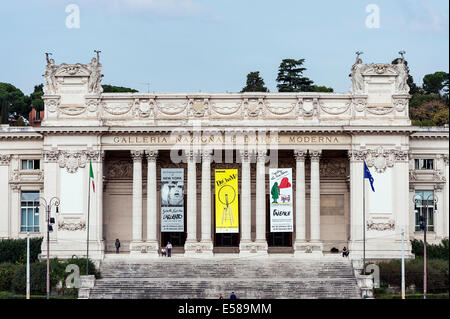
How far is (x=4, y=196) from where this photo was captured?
3098 inches

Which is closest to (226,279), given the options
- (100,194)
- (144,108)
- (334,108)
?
(100,194)

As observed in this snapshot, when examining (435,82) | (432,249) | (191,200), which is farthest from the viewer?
(435,82)

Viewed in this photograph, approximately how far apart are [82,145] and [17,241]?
906 cm

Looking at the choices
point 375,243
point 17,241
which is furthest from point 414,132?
point 17,241

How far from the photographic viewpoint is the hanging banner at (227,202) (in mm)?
74062

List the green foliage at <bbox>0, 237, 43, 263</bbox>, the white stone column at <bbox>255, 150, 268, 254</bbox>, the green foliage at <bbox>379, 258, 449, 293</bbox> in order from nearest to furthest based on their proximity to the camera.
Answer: the green foliage at <bbox>379, 258, 449, 293</bbox>, the green foliage at <bbox>0, 237, 43, 263</bbox>, the white stone column at <bbox>255, 150, 268, 254</bbox>

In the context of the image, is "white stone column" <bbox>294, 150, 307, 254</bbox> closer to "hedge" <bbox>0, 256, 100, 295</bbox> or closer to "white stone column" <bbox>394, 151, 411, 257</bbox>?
"white stone column" <bbox>394, 151, 411, 257</bbox>

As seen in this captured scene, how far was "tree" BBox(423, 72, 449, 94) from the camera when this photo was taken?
13000cm

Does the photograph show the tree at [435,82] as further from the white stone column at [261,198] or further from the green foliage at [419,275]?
the green foliage at [419,275]

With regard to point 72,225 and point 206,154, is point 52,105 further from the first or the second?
point 206,154

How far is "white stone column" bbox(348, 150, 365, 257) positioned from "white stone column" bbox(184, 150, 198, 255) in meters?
12.1

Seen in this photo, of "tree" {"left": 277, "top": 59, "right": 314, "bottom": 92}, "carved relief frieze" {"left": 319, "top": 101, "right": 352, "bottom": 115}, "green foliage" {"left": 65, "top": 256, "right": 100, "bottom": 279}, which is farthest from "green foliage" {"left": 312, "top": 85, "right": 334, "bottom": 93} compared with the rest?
"green foliage" {"left": 65, "top": 256, "right": 100, "bottom": 279}

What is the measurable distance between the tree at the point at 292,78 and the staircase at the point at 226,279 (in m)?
48.4

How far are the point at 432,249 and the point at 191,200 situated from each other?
62.0 feet
